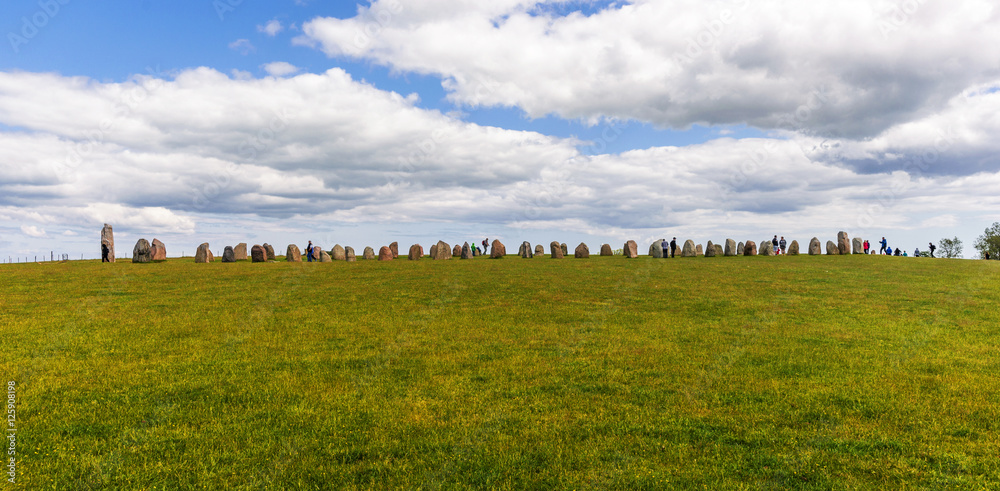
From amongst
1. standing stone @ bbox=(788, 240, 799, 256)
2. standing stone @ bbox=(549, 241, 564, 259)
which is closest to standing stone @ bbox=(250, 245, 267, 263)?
standing stone @ bbox=(549, 241, 564, 259)

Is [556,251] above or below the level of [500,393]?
above

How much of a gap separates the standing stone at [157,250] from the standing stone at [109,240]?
2.45 metres

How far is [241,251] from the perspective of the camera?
155 feet

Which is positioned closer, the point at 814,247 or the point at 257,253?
the point at 257,253

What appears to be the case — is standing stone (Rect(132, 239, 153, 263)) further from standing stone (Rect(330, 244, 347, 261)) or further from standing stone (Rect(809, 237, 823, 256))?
standing stone (Rect(809, 237, 823, 256))

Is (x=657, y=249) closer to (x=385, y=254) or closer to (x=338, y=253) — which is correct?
(x=385, y=254)

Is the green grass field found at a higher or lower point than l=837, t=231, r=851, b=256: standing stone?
lower

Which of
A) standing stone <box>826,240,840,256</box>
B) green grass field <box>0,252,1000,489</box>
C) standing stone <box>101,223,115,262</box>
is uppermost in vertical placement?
standing stone <box>101,223,115,262</box>

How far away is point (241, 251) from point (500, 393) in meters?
43.6

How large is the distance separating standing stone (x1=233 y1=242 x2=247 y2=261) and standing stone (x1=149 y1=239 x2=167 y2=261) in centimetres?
531

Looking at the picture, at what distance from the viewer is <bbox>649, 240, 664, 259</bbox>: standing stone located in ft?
168

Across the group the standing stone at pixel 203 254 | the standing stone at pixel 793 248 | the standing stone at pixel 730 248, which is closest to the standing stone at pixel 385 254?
the standing stone at pixel 203 254

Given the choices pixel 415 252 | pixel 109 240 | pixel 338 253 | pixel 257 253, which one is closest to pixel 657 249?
pixel 415 252

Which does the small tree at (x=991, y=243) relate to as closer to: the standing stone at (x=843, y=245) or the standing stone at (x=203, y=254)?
the standing stone at (x=843, y=245)
